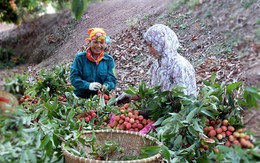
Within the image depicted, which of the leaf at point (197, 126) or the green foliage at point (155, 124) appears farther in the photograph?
the leaf at point (197, 126)

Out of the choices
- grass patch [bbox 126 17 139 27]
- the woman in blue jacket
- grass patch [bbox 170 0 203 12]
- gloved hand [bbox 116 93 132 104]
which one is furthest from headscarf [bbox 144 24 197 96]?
grass patch [bbox 126 17 139 27]

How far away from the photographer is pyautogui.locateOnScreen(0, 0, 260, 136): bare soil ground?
18.7ft

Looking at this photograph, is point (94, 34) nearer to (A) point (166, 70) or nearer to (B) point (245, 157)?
(A) point (166, 70)

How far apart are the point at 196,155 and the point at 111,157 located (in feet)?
1.40

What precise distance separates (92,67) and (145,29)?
4.69 meters

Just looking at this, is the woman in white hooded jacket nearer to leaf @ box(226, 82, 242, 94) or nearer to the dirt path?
leaf @ box(226, 82, 242, 94)

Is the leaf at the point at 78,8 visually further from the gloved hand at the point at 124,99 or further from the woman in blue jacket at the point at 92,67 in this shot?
the woman in blue jacket at the point at 92,67

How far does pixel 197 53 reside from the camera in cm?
657

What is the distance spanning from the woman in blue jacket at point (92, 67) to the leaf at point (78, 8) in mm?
2690

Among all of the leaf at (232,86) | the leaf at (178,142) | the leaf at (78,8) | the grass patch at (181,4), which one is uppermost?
the leaf at (78,8)

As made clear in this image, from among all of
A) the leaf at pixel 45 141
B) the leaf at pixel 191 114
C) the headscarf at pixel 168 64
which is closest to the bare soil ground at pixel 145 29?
the leaf at pixel 191 114

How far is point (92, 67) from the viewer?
374 centimetres

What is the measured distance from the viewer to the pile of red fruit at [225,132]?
6.07ft

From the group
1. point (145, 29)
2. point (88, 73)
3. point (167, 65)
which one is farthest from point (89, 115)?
point (145, 29)
